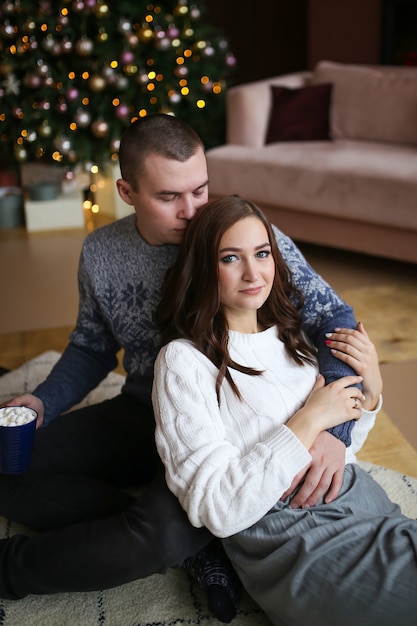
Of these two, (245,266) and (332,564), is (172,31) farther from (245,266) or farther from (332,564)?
(332,564)

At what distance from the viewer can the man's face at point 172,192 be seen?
1691 millimetres

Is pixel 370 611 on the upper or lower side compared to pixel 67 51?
lower

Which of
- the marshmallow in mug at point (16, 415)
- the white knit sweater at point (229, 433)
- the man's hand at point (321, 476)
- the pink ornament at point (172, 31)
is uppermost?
the pink ornament at point (172, 31)

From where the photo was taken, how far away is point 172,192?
1697mm

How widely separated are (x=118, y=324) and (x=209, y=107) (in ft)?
10.2

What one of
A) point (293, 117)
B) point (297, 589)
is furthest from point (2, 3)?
point (297, 589)

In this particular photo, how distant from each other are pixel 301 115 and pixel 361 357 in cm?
287

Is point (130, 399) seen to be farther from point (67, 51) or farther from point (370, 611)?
point (67, 51)

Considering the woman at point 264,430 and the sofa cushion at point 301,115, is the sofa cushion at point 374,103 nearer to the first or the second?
the sofa cushion at point 301,115

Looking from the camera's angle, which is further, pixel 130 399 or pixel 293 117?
pixel 293 117

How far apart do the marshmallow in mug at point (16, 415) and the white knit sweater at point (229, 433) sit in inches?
12.1

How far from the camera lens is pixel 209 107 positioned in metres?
4.68

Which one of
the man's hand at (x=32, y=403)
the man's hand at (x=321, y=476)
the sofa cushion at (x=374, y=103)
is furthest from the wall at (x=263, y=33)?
the man's hand at (x=321, y=476)

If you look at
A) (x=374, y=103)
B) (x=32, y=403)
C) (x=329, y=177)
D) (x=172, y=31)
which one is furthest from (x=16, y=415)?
(x=172, y=31)
